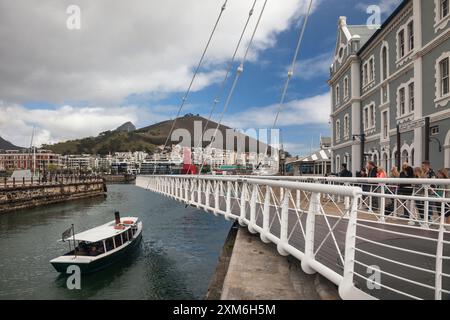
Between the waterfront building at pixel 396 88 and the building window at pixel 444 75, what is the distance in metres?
0.04

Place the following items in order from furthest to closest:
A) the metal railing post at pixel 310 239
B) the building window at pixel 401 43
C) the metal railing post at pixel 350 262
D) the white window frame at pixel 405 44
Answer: the building window at pixel 401 43 → the white window frame at pixel 405 44 → the metal railing post at pixel 310 239 → the metal railing post at pixel 350 262

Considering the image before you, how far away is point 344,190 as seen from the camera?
427cm

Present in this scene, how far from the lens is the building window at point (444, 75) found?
1536cm

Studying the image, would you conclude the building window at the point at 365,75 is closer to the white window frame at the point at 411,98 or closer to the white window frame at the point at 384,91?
the white window frame at the point at 384,91

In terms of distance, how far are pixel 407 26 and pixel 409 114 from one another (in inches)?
193

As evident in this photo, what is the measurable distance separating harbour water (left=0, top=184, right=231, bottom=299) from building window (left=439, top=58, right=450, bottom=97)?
521 inches

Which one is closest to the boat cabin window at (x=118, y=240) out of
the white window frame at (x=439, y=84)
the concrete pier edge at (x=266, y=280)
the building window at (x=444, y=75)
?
the concrete pier edge at (x=266, y=280)

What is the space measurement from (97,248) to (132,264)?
2112mm

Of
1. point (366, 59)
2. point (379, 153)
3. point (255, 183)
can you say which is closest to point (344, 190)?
point (255, 183)

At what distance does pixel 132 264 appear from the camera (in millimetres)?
17766

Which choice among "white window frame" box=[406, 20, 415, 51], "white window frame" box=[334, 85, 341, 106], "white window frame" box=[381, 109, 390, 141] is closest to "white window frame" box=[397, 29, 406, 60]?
"white window frame" box=[406, 20, 415, 51]

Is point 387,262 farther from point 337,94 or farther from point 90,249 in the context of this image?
point 337,94

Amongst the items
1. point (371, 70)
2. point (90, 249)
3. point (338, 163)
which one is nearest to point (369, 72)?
point (371, 70)
